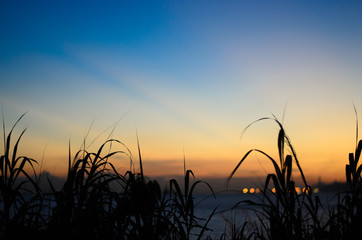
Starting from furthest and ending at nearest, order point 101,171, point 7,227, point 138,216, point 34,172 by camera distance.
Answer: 1. point 34,172
2. point 101,171
3. point 138,216
4. point 7,227

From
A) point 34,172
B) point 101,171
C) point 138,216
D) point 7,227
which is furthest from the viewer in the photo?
point 34,172

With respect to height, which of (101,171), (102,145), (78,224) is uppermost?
(102,145)

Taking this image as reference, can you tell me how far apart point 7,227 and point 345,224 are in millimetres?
3028

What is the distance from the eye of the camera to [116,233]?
112 inches

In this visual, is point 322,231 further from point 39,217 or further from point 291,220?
point 39,217

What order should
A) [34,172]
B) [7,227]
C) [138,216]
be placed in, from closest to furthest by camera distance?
[7,227], [138,216], [34,172]

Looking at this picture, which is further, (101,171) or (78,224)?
(101,171)

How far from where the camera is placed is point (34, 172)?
3275 mm

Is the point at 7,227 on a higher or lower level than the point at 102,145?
lower

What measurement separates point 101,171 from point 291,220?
1.80 metres

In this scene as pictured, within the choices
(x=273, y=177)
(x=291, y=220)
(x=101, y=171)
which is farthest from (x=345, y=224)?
(x=101, y=171)

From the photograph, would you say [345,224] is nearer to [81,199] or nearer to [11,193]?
[81,199]

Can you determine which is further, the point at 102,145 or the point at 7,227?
the point at 102,145

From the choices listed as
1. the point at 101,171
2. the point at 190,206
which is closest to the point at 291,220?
the point at 190,206
